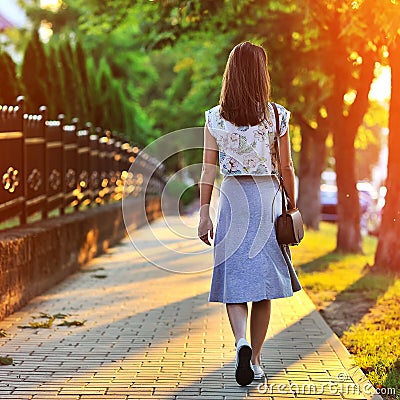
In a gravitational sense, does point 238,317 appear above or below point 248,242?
below

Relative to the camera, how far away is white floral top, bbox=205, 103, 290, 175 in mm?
5984

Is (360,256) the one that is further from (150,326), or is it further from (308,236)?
(150,326)

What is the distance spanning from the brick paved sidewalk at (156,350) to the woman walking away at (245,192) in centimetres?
41

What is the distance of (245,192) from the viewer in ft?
19.7

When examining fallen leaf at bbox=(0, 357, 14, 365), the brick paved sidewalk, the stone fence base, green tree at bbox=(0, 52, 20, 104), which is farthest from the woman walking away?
green tree at bbox=(0, 52, 20, 104)

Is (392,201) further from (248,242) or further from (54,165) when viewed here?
(248,242)

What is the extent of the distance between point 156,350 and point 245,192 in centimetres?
165

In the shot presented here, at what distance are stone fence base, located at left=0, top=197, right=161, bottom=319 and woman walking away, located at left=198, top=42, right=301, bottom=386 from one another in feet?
8.87

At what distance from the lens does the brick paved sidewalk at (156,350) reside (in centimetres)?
580

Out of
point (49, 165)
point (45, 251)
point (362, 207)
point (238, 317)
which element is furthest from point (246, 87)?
point (362, 207)

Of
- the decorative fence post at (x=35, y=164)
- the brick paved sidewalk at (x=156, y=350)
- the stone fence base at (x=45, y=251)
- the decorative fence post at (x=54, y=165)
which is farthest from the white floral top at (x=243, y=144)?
the decorative fence post at (x=54, y=165)

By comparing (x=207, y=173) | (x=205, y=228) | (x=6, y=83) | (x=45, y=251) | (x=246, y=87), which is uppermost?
(x=6, y=83)

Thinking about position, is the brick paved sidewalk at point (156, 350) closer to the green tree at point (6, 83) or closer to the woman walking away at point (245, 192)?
the woman walking away at point (245, 192)

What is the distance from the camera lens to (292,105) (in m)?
18.7
